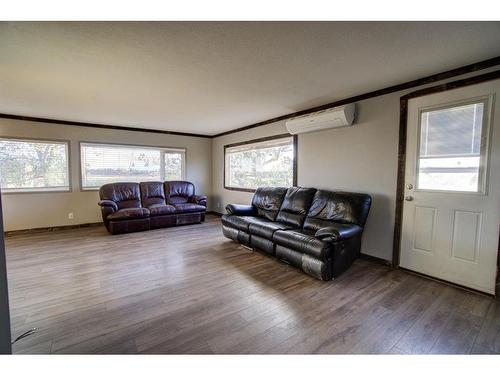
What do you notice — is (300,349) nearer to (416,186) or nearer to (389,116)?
(416,186)

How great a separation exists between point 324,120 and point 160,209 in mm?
3645

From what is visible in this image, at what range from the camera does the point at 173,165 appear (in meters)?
6.16

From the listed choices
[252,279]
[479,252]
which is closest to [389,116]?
[479,252]

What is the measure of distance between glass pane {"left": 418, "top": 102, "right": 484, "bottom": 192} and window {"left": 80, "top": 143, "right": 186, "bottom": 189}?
5.29m

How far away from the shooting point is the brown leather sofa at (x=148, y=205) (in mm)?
4418

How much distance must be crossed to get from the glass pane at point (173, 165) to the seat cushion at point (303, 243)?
4.09 metres

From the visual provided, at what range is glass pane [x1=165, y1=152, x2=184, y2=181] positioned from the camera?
19.9 ft

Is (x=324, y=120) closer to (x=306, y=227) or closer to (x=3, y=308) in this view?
(x=306, y=227)

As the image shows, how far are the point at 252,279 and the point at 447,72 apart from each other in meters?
3.08

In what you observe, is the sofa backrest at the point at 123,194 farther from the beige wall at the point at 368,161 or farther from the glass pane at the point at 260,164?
the beige wall at the point at 368,161

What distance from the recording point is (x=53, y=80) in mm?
2676

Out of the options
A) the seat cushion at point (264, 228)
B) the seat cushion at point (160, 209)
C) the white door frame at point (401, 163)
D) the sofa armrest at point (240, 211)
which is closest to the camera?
the white door frame at point (401, 163)

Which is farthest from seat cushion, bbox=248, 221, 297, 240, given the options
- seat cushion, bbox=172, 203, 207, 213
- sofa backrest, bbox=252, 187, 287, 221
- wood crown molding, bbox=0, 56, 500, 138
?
seat cushion, bbox=172, 203, 207, 213

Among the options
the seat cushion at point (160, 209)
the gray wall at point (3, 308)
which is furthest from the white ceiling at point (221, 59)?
the seat cushion at point (160, 209)
